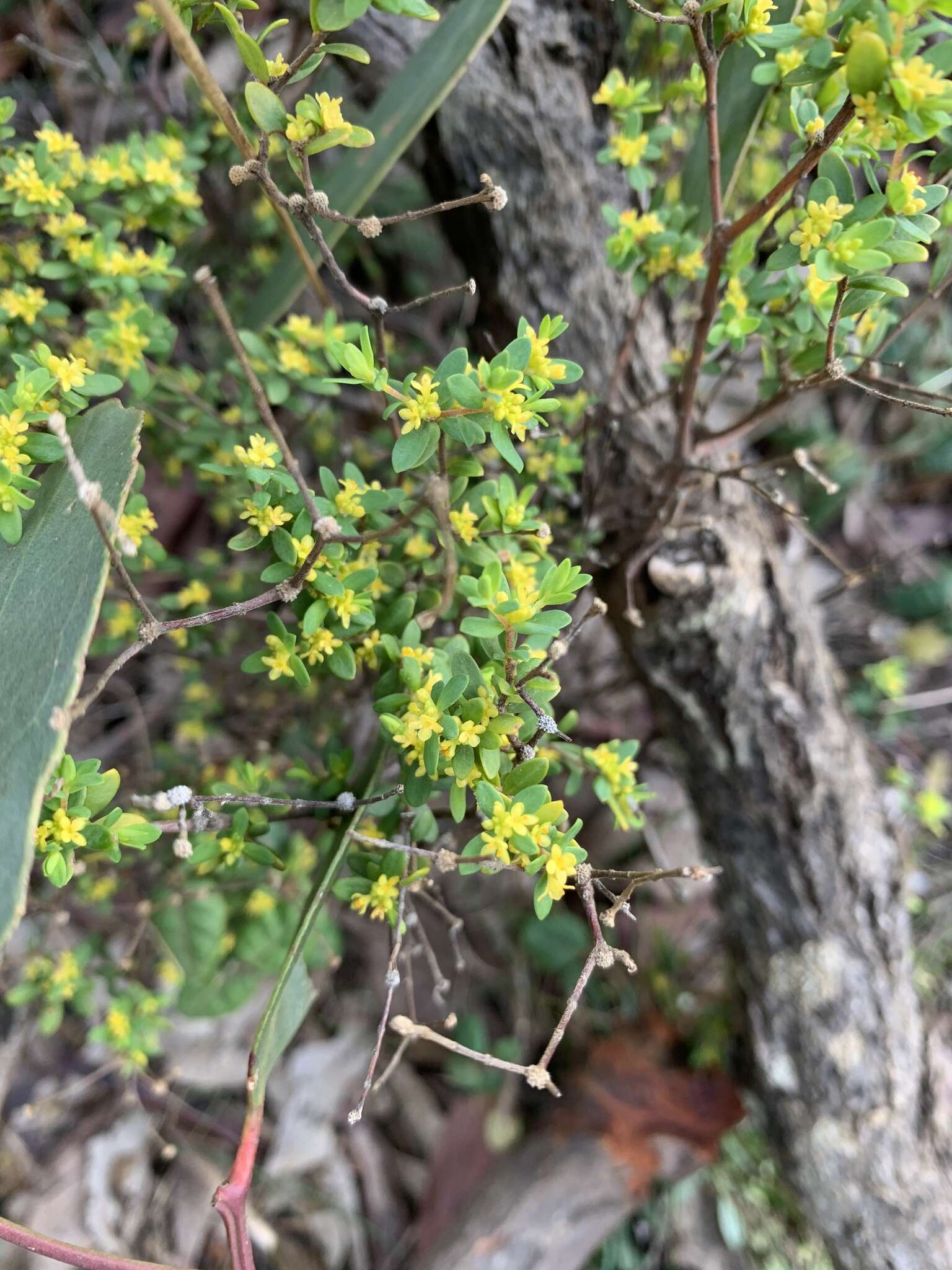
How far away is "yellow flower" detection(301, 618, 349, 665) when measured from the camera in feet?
2.23

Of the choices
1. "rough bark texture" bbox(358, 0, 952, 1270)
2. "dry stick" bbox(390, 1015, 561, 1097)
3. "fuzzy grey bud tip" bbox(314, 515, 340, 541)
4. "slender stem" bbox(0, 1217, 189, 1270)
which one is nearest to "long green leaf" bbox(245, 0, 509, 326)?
"rough bark texture" bbox(358, 0, 952, 1270)

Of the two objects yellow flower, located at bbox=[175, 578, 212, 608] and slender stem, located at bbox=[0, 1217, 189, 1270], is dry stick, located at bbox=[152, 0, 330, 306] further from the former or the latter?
slender stem, located at bbox=[0, 1217, 189, 1270]

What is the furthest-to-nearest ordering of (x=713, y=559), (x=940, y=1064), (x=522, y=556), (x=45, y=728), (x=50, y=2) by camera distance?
1. (x=50, y=2)
2. (x=940, y=1064)
3. (x=713, y=559)
4. (x=522, y=556)
5. (x=45, y=728)

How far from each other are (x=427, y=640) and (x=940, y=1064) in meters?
1.04

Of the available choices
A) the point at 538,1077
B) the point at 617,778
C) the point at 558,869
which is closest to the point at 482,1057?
the point at 538,1077

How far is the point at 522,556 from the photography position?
761mm

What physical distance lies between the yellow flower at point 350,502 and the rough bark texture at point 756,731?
353 millimetres

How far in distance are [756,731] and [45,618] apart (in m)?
0.85

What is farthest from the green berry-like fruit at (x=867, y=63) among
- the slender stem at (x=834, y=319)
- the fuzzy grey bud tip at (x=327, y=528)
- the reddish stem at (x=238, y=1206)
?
the reddish stem at (x=238, y=1206)

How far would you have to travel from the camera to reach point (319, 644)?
681 mm

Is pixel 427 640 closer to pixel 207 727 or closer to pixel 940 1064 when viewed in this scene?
pixel 207 727

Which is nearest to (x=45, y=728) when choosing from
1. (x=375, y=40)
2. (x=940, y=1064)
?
(x=375, y=40)

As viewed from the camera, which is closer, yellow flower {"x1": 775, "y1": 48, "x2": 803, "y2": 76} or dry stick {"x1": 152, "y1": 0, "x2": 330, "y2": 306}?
dry stick {"x1": 152, "y1": 0, "x2": 330, "y2": 306}

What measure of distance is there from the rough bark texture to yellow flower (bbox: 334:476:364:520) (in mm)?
353
